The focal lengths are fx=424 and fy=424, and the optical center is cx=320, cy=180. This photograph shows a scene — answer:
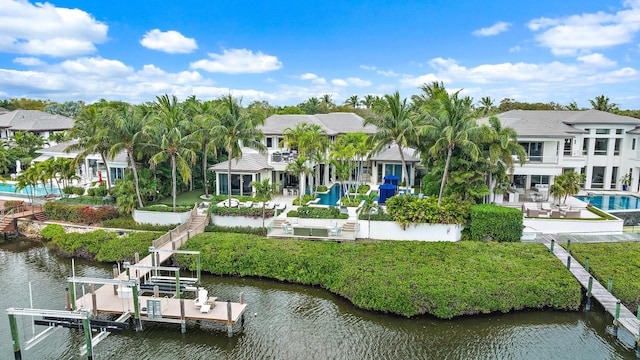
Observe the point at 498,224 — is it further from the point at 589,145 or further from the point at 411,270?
the point at 589,145

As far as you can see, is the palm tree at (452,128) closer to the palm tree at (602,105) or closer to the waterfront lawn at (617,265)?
the waterfront lawn at (617,265)

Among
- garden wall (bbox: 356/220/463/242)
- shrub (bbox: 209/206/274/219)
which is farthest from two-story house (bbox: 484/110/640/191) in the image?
shrub (bbox: 209/206/274/219)

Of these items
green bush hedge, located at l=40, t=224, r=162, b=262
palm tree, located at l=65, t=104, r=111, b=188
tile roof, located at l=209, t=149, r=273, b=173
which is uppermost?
palm tree, located at l=65, t=104, r=111, b=188

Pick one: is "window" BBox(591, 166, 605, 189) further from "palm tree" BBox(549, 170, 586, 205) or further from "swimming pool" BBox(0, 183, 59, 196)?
"swimming pool" BBox(0, 183, 59, 196)

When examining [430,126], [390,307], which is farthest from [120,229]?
[430,126]

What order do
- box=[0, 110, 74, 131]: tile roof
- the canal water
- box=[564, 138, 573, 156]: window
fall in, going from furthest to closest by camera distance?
box=[0, 110, 74, 131]: tile roof → box=[564, 138, 573, 156]: window → the canal water

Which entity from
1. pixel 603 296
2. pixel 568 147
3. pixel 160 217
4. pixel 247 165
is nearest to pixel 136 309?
pixel 160 217

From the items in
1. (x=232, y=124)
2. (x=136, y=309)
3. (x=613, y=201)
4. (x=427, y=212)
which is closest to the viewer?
(x=136, y=309)
